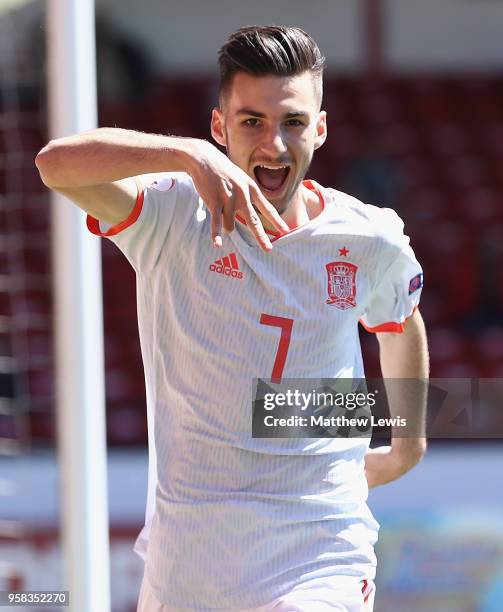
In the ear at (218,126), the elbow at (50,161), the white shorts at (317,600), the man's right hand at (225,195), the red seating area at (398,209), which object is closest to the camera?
the man's right hand at (225,195)

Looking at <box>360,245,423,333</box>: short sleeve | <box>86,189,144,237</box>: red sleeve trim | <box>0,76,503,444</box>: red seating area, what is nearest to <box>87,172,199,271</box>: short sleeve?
<box>86,189,144,237</box>: red sleeve trim

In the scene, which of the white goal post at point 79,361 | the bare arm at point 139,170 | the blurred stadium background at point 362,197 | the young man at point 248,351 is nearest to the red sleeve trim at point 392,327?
the young man at point 248,351

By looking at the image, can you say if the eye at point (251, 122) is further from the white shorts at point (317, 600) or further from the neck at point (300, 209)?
the white shorts at point (317, 600)

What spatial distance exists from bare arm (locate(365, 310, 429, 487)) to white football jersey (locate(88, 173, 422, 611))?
226 millimetres

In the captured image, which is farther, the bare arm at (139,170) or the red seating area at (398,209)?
the red seating area at (398,209)

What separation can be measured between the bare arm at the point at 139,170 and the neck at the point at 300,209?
0.35 metres

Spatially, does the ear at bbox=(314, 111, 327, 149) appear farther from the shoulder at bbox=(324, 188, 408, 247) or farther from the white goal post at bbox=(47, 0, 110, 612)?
the white goal post at bbox=(47, 0, 110, 612)

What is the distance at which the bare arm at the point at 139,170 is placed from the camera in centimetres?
192

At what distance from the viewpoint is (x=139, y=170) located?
6.66 ft

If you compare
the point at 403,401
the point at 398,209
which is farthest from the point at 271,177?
the point at 398,209

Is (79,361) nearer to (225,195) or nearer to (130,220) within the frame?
(130,220)

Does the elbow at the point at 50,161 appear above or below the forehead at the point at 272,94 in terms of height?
below

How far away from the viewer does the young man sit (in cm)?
221

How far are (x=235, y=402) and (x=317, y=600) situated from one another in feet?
1.30
